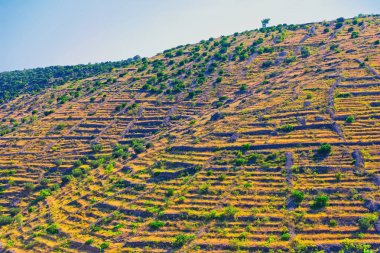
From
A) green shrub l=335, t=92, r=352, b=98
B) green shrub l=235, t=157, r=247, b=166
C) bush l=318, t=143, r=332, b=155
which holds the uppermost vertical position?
green shrub l=335, t=92, r=352, b=98

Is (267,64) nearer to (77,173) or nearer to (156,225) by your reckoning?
(77,173)

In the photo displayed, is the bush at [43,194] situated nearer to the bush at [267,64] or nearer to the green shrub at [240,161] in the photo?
the green shrub at [240,161]

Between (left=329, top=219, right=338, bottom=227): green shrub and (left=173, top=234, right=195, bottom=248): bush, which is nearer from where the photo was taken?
(left=329, top=219, right=338, bottom=227): green shrub

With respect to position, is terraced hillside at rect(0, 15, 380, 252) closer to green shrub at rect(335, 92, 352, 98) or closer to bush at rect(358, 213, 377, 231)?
bush at rect(358, 213, 377, 231)

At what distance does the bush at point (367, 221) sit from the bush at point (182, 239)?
15606mm

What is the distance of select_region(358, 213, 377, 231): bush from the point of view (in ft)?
100

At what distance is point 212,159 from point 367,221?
64.6 feet

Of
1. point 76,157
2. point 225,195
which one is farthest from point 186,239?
point 76,157

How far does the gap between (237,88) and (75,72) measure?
73.8 metres

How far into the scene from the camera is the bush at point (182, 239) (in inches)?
1300

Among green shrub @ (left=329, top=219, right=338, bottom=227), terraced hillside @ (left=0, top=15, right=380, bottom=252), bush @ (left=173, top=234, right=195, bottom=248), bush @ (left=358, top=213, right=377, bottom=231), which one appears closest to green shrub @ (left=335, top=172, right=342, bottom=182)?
terraced hillside @ (left=0, top=15, right=380, bottom=252)

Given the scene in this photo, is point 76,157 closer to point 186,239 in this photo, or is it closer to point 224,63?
point 186,239

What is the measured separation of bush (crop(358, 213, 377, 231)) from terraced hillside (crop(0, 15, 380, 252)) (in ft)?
0.38

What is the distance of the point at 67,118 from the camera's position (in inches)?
2729
